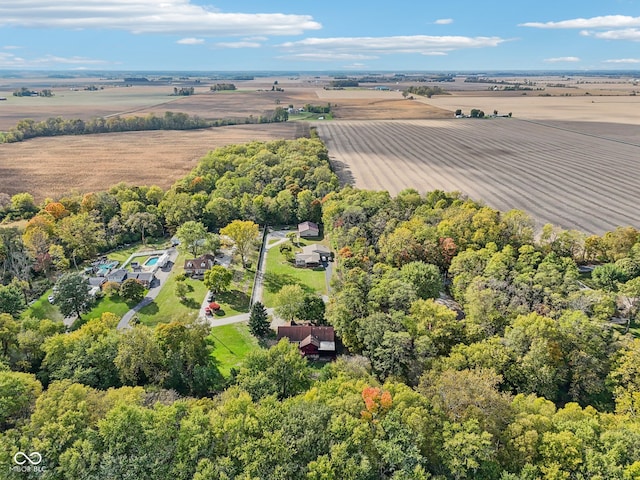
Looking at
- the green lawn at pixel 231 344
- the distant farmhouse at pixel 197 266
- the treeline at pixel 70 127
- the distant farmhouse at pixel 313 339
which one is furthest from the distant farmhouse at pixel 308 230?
the treeline at pixel 70 127

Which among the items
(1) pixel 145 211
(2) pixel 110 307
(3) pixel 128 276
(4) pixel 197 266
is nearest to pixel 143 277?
(3) pixel 128 276

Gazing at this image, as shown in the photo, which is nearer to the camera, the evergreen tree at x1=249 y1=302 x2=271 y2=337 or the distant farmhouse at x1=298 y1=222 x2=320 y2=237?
the evergreen tree at x1=249 y1=302 x2=271 y2=337

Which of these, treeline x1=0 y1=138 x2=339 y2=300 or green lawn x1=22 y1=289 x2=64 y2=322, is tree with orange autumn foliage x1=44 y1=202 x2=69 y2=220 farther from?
green lawn x1=22 y1=289 x2=64 y2=322

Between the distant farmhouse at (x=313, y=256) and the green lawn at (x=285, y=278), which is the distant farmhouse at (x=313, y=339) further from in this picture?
the distant farmhouse at (x=313, y=256)

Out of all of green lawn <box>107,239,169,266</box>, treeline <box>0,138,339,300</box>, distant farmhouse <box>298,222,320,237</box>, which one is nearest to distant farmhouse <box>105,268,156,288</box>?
green lawn <box>107,239,169,266</box>

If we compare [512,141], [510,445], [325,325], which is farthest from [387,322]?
[512,141]

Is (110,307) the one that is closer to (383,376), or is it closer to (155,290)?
(155,290)

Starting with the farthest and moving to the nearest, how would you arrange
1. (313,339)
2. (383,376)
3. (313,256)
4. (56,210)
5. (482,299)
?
(56,210) < (313,256) < (313,339) < (482,299) < (383,376)
